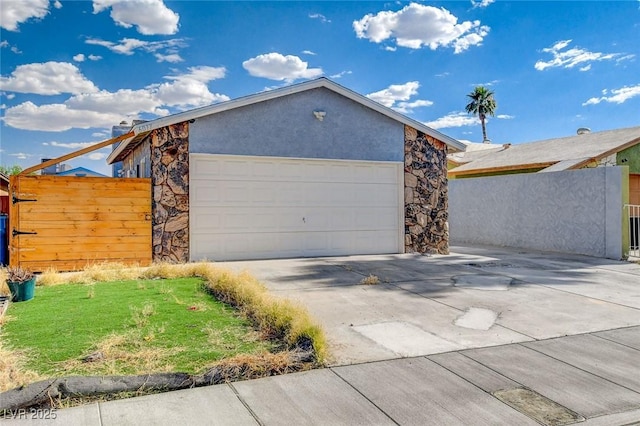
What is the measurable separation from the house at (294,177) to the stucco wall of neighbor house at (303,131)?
25mm

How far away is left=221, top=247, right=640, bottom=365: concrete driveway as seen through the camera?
524cm

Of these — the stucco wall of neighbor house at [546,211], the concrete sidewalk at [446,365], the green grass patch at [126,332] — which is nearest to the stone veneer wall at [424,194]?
the stucco wall of neighbor house at [546,211]

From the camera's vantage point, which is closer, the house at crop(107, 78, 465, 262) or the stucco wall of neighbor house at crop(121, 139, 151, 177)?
the house at crop(107, 78, 465, 262)

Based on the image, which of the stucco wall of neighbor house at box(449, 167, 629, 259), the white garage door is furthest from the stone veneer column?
the stucco wall of neighbor house at box(449, 167, 629, 259)

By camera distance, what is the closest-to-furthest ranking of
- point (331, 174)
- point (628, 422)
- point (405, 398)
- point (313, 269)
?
point (628, 422) < point (405, 398) < point (313, 269) < point (331, 174)

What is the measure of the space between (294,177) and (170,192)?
305cm

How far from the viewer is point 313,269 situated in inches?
397

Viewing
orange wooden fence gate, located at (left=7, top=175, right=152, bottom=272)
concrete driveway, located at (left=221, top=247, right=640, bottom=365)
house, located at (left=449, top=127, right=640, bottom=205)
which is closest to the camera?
concrete driveway, located at (left=221, top=247, right=640, bottom=365)

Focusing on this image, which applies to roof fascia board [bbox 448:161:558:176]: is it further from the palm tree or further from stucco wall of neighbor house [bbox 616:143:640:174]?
the palm tree

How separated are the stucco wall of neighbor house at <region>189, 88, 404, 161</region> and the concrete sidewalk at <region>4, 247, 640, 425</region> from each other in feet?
13.4

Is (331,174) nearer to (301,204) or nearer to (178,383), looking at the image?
(301,204)

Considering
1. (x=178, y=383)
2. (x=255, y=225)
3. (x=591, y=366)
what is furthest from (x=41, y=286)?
(x=591, y=366)

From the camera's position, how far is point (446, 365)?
4391 millimetres

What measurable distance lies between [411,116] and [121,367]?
421 inches
